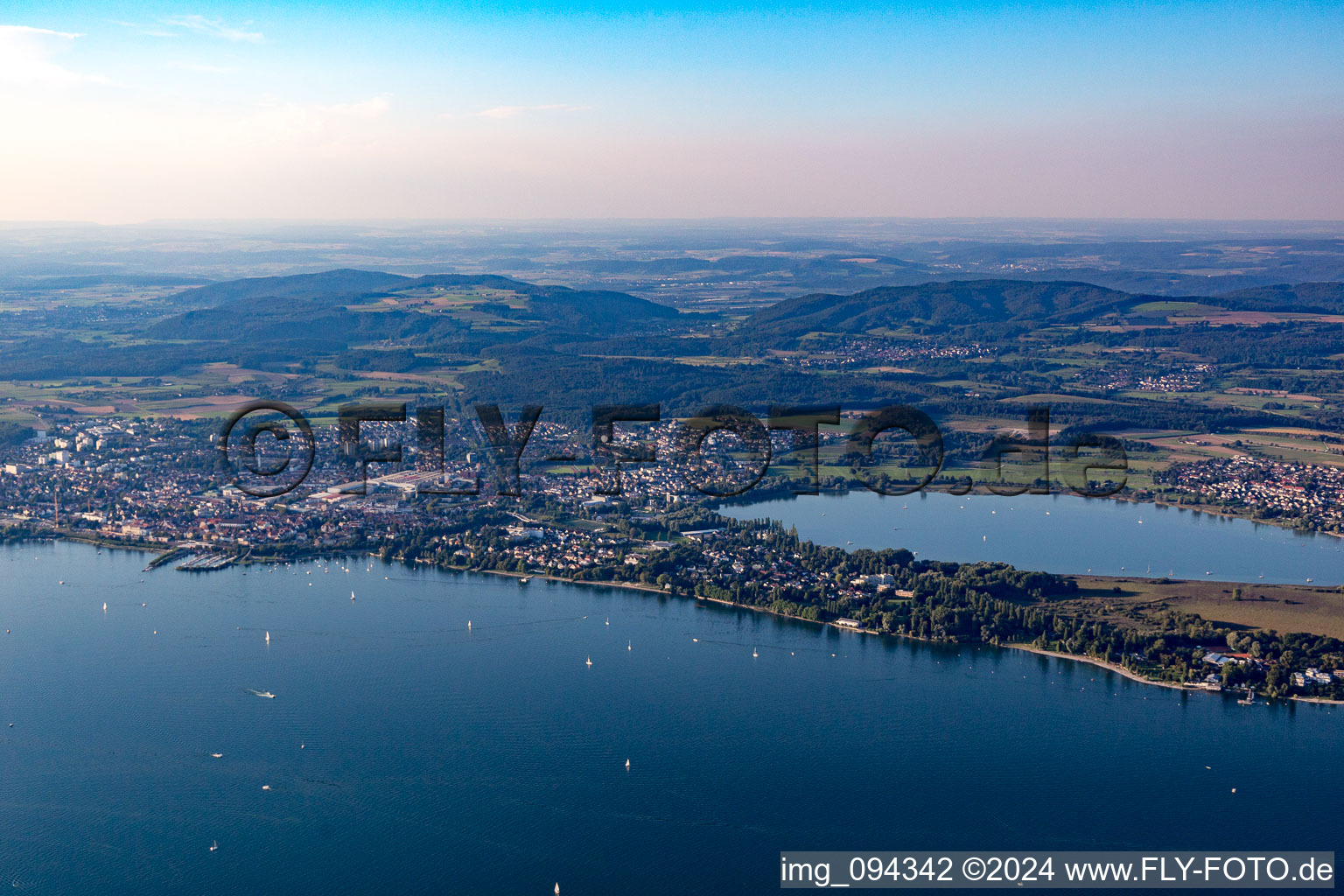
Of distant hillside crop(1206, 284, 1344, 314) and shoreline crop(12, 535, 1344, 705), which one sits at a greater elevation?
distant hillside crop(1206, 284, 1344, 314)

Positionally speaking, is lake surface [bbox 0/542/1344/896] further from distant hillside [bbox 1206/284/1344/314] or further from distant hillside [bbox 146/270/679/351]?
distant hillside [bbox 1206/284/1344/314]

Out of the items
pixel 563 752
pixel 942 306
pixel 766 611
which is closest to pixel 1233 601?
pixel 766 611

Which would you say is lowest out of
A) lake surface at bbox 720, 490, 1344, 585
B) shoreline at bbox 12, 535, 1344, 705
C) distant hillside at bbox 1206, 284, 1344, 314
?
shoreline at bbox 12, 535, 1344, 705

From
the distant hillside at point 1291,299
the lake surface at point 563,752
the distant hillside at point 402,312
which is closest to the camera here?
the lake surface at point 563,752

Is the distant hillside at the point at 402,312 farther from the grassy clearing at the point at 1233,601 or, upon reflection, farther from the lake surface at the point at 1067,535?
the grassy clearing at the point at 1233,601
